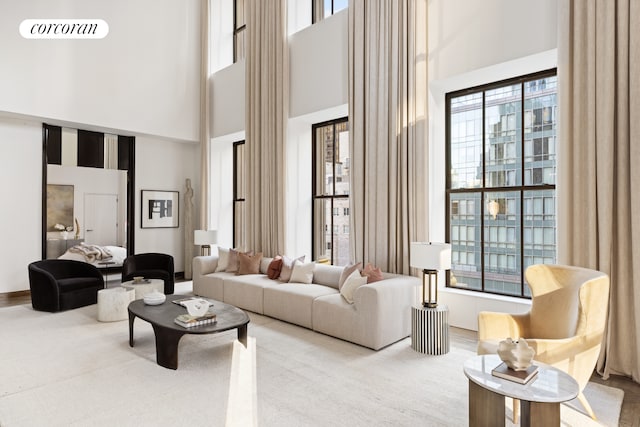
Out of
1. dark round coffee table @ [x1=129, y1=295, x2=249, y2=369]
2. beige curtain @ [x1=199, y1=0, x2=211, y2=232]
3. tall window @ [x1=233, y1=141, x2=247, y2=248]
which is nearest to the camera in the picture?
dark round coffee table @ [x1=129, y1=295, x2=249, y2=369]

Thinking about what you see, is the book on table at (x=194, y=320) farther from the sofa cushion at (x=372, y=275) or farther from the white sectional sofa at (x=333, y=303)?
the sofa cushion at (x=372, y=275)

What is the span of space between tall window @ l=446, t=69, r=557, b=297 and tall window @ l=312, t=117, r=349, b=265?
196cm

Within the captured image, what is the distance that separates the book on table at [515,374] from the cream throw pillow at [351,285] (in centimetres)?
221

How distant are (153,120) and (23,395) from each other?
19.5 ft

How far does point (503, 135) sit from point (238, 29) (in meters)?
6.53

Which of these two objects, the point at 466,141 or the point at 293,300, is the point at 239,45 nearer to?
the point at 466,141

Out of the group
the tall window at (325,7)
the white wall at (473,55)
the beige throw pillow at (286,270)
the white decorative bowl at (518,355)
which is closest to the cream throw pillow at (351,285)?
the white wall at (473,55)

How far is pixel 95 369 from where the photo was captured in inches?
137

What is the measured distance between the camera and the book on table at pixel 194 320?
3598mm

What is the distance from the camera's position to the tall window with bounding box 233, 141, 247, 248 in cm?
873

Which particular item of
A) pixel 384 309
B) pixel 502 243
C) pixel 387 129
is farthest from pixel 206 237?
pixel 502 243

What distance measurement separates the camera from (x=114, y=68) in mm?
7250

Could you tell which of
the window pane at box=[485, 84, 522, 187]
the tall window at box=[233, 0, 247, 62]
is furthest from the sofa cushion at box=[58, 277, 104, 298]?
the window pane at box=[485, 84, 522, 187]

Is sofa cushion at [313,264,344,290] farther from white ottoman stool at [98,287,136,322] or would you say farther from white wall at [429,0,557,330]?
white ottoman stool at [98,287,136,322]
